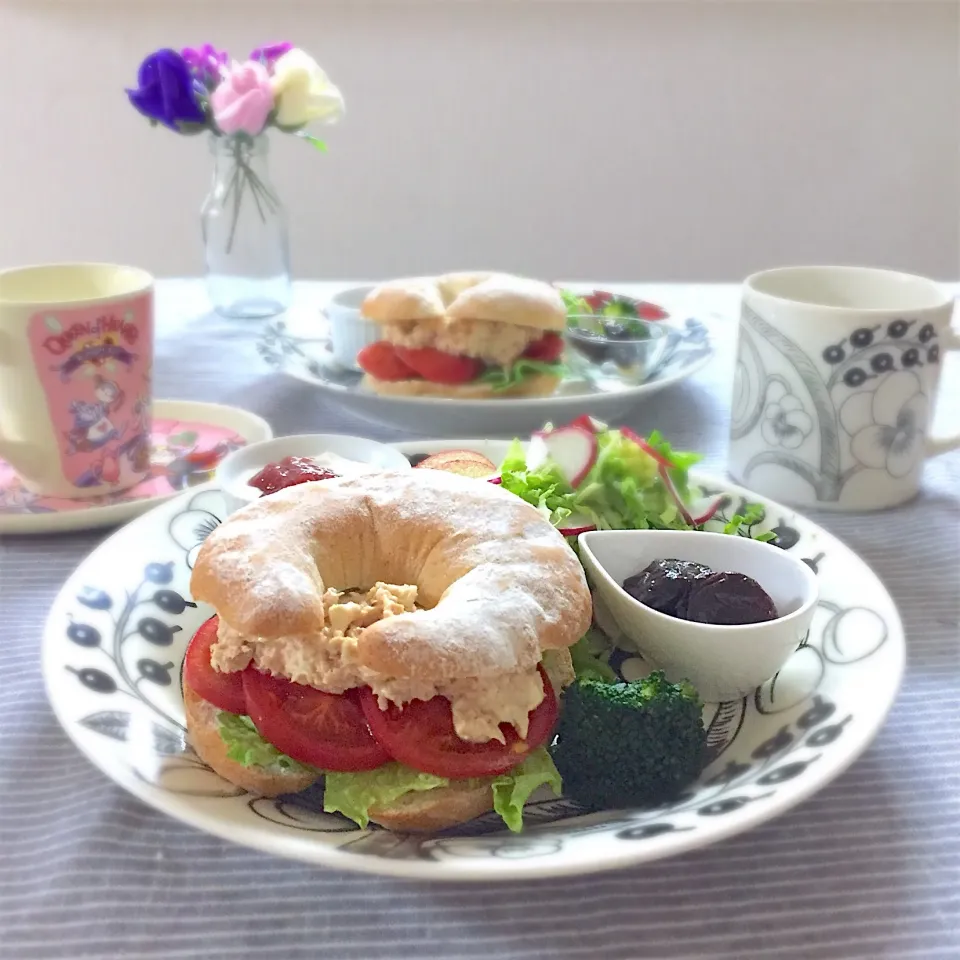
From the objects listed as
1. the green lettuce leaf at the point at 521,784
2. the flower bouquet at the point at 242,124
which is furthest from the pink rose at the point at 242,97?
the green lettuce leaf at the point at 521,784

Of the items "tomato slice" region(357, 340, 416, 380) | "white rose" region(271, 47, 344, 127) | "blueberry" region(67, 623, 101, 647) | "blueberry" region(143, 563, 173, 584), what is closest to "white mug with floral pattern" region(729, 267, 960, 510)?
"tomato slice" region(357, 340, 416, 380)

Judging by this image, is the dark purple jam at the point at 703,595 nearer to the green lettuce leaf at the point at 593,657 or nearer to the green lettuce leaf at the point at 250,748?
the green lettuce leaf at the point at 593,657

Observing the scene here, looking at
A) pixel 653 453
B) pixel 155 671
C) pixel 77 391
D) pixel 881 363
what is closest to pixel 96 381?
pixel 77 391

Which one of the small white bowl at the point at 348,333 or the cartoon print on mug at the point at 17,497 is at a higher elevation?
the small white bowl at the point at 348,333

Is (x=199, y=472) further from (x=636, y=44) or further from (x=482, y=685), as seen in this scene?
(x=636, y=44)

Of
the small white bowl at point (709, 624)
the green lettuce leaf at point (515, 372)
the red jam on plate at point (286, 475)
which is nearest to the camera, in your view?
the small white bowl at point (709, 624)

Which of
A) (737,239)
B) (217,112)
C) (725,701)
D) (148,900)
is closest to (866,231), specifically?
(737,239)
